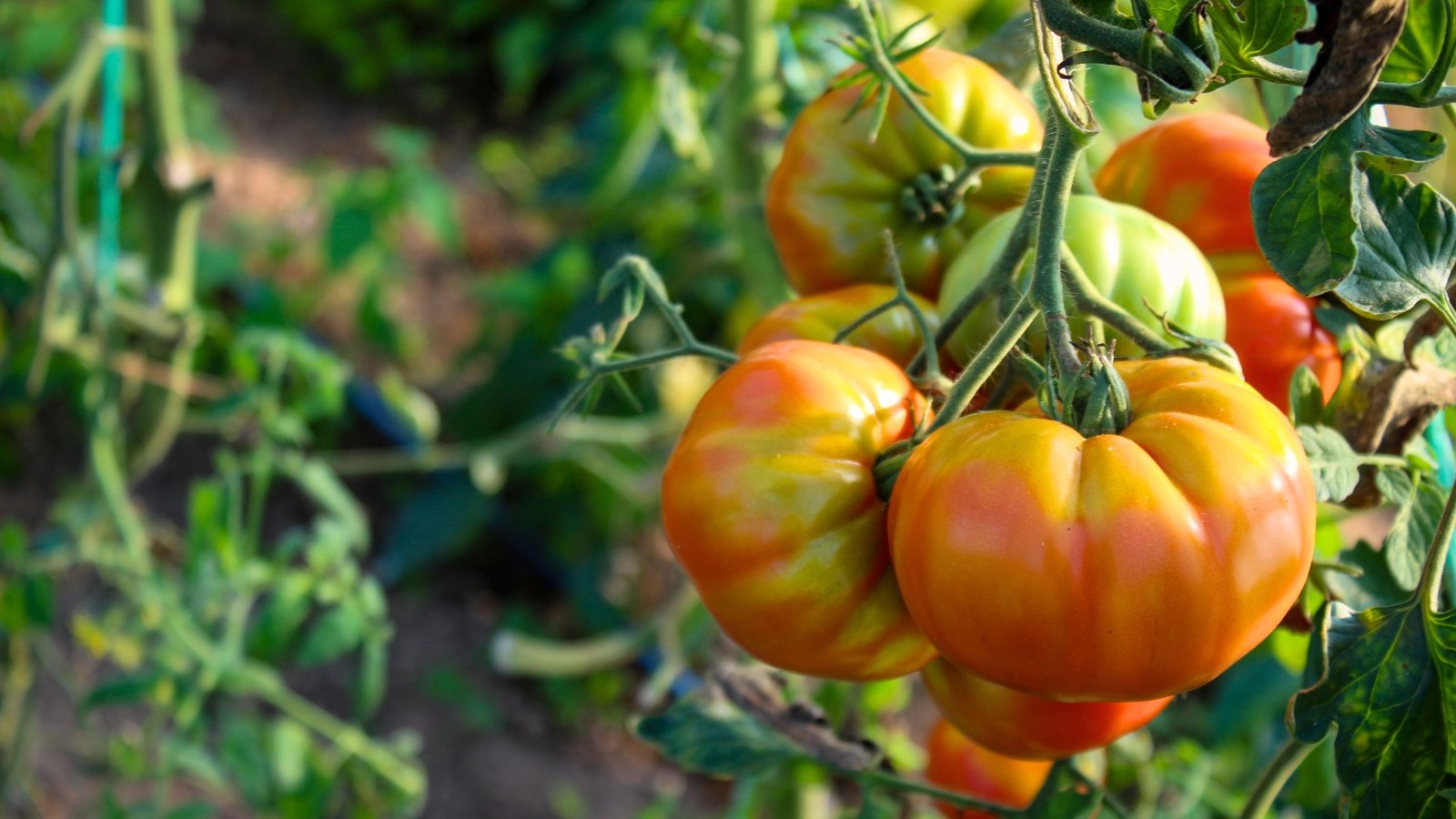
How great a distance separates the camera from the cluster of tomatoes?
0.38 metres

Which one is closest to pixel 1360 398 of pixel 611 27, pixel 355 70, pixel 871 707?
pixel 871 707

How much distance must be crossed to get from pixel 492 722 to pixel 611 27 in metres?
1.31

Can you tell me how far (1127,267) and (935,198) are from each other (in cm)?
14

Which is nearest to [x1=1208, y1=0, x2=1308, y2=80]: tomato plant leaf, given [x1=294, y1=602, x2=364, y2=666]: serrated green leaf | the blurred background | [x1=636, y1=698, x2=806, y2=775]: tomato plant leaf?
the blurred background

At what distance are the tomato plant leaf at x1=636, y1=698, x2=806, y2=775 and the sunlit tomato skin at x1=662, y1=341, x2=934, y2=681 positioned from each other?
0.62ft

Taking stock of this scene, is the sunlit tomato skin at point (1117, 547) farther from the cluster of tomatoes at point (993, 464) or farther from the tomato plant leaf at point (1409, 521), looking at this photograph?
the tomato plant leaf at point (1409, 521)

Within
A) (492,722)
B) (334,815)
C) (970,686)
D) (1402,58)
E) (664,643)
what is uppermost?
(1402,58)

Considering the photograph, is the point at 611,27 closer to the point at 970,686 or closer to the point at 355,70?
the point at 355,70

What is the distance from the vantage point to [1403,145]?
39 centimetres

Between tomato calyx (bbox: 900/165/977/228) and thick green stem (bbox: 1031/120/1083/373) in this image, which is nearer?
thick green stem (bbox: 1031/120/1083/373)

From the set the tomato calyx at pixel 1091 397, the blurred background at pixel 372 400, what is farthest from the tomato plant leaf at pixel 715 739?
the tomato calyx at pixel 1091 397

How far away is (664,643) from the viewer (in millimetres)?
1229

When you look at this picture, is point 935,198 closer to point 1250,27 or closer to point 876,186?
point 876,186

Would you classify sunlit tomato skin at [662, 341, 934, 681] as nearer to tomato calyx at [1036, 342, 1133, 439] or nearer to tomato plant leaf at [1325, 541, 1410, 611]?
tomato calyx at [1036, 342, 1133, 439]
